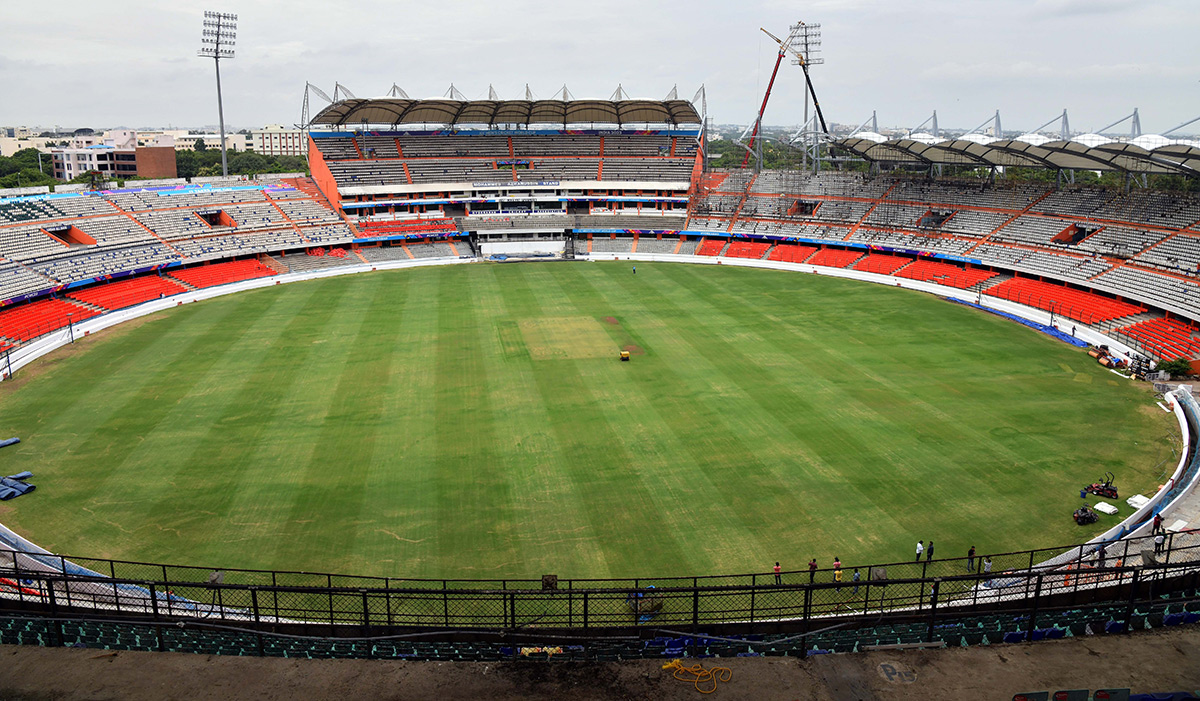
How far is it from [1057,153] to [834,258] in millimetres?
19743

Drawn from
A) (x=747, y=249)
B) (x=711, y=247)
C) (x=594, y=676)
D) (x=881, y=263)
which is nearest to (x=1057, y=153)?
(x=881, y=263)

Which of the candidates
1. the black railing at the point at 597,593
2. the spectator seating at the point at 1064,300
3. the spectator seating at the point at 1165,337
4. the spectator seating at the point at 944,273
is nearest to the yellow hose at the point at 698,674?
the black railing at the point at 597,593

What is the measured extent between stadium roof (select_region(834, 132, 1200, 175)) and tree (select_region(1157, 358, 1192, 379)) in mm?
17647

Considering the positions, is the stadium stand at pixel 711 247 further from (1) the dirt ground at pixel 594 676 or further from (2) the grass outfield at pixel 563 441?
(1) the dirt ground at pixel 594 676

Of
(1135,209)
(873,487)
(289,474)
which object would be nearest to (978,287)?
(1135,209)

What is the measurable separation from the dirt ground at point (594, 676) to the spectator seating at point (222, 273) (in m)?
55.3

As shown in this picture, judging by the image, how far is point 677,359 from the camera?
140ft

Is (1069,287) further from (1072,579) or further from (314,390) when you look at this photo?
(314,390)

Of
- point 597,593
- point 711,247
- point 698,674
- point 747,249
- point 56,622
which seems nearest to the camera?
point 698,674

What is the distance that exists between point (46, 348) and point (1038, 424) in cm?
5145

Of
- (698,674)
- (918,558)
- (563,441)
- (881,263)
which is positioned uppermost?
(881,263)

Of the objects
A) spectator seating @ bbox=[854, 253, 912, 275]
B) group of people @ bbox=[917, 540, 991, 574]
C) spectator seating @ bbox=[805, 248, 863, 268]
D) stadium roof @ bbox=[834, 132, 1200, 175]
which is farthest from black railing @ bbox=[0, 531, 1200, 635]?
spectator seating @ bbox=[805, 248, 863, 268]

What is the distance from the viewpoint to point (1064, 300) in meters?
53.2

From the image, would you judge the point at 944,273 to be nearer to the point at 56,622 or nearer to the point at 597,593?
the point at 597,593
